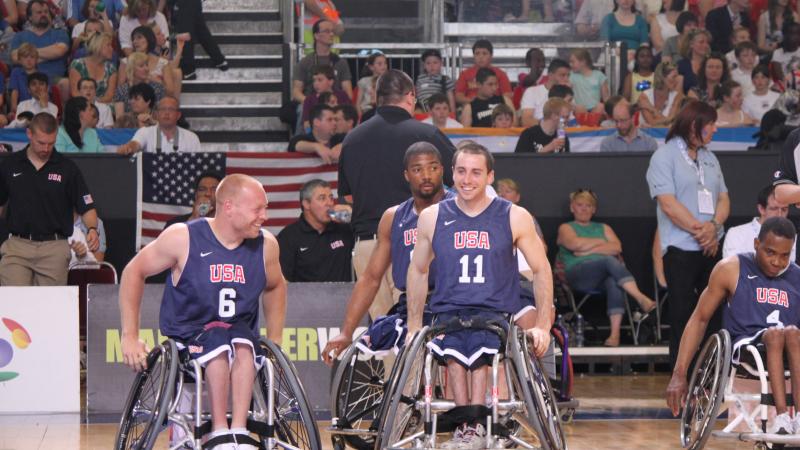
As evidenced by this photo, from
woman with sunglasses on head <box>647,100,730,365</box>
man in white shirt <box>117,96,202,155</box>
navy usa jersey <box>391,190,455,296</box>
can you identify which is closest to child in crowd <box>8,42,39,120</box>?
man in white shirt <box>117,96,202,155</box>

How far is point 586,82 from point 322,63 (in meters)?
2.34

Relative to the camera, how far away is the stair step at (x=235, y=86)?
1256 cm

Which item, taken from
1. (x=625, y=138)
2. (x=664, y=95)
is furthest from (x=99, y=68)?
(x=664, y=95)

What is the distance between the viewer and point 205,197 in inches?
375

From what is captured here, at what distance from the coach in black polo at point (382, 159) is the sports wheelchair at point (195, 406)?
1.86 m

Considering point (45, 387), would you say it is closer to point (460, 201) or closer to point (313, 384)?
point (313, 384)

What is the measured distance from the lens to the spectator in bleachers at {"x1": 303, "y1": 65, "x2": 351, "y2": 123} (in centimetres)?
1108

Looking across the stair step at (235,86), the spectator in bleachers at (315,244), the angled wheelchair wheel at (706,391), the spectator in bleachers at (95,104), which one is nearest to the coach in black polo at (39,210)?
the spectator in bleachers at (315,244)

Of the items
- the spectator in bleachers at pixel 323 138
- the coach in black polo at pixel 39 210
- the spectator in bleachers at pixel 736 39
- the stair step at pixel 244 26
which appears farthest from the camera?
the stair step at pixel 244 26

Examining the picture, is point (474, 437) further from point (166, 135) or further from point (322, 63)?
point (322, 63)

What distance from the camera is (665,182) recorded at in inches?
341

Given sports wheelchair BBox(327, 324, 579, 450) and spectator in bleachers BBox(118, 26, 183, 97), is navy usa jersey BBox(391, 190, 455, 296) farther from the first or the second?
spectator in bleachers BBox(118, 26, 183, 97)

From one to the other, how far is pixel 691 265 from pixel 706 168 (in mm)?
659

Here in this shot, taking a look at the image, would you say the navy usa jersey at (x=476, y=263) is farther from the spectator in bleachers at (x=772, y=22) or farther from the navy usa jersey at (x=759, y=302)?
the spectator in bleachers at (x=772, y=22)
